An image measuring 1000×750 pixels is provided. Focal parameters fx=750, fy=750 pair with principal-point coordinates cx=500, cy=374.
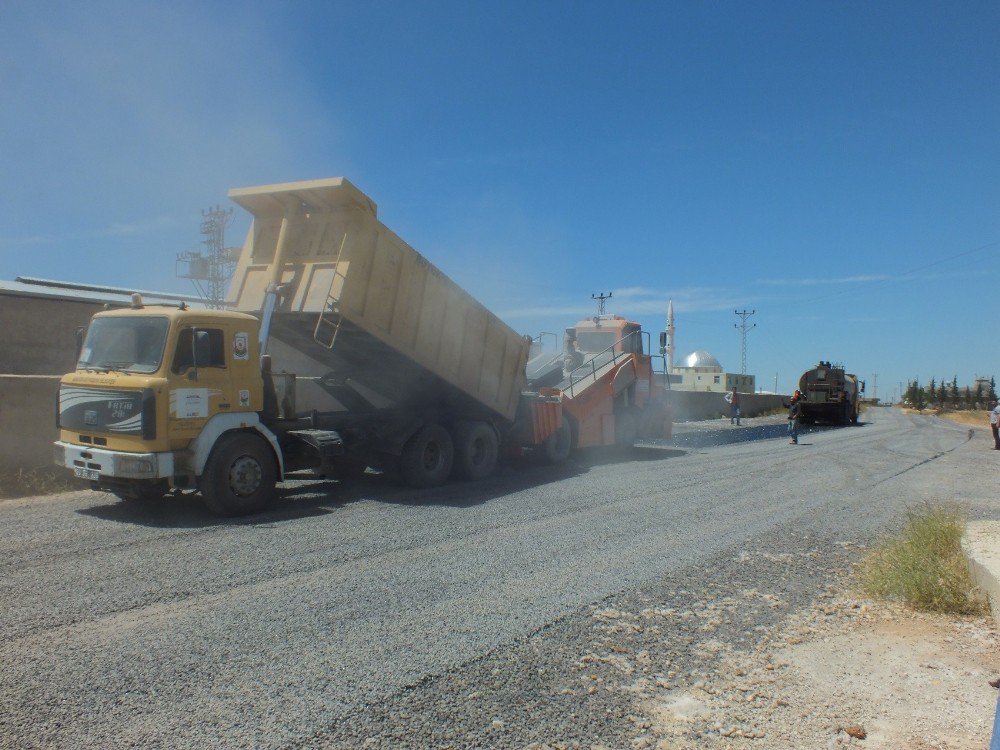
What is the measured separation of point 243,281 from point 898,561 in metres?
8.25

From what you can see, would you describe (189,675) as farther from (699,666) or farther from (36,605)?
(699,666)

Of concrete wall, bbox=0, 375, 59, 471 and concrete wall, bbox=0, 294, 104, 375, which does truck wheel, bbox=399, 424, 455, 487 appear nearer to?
concrete wall, bbox=0, 375, 59, 471

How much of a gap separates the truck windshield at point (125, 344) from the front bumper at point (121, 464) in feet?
2.97

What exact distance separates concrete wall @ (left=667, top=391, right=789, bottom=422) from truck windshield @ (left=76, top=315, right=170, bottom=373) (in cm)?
2393

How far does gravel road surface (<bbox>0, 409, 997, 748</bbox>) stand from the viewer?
366 centimetres

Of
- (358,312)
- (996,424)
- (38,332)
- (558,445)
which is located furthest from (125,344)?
(996,424)

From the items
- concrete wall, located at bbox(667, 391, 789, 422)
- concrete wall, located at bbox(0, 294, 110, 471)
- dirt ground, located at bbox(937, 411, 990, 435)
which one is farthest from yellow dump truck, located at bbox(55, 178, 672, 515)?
dirt ground, located at bbox(937, 411, 990, 435)

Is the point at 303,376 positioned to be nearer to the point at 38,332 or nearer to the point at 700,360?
the point at 38,332

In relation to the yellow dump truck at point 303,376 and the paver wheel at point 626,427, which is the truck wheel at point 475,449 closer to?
the yellow dump truck at point 303,376

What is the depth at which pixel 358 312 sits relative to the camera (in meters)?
9.34

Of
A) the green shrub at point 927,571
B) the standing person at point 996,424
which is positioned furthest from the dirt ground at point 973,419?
the green shrub at point 927,571

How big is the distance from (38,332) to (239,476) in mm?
8163

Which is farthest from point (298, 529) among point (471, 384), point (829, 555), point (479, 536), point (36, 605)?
point (829, 555)

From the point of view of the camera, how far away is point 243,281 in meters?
10.1
